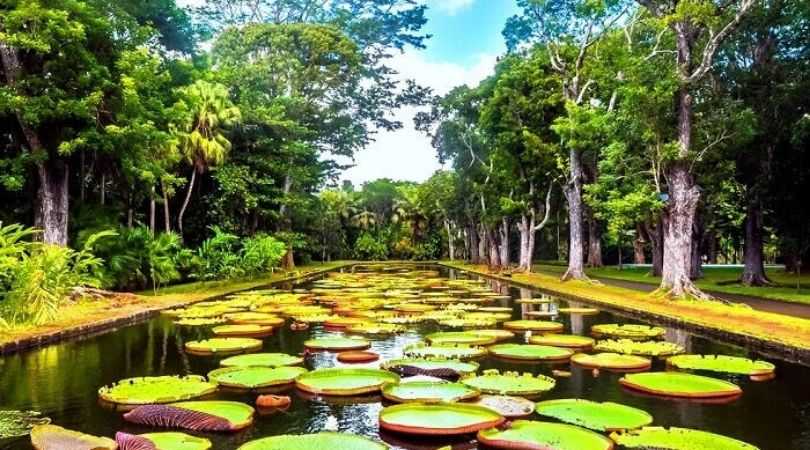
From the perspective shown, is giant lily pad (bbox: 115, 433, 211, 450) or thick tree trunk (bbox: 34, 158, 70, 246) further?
thick tree trunk (bbox: 34, 158, 70, 246)

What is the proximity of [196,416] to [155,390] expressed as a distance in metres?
1.59

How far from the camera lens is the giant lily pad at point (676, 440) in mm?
5440

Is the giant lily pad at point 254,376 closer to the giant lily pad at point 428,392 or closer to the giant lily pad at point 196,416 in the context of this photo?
the giant lily pad at point 196,416

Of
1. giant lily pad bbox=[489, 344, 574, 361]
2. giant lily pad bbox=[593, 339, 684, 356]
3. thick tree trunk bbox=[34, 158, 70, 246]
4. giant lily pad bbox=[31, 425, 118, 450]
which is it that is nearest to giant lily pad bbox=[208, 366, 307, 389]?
giant lily pad bbox=[31, 425, 118, 450]

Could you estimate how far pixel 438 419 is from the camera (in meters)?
6.17

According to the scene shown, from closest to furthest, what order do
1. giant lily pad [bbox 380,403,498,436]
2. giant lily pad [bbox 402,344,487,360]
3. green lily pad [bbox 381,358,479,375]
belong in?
giant lily pad [bbox 380,403,498,436], green lily pad [bbox 381,358,479,375], giant lily pad [bbox 402,344,487,360]

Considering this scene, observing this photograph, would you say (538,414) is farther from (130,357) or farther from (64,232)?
(64,232)

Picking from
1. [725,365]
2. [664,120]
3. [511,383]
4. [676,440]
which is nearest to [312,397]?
[511,383]

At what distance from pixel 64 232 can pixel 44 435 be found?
1414 cm

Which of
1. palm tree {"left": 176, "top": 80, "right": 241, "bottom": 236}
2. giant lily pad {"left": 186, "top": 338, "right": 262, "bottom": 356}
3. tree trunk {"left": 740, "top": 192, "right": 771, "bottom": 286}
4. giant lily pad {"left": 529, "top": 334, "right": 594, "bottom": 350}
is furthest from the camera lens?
palm tree {"left": 176, "top": 80, "right": 241, "bottom": 236}

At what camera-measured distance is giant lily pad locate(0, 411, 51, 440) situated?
19.7 feet

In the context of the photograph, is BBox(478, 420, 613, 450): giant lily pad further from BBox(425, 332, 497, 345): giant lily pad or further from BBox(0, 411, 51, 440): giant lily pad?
BBox(425, 332, 497, 345): giant lily pad

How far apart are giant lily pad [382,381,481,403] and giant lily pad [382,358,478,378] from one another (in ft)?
2.69

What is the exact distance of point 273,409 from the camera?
7.00 metres
